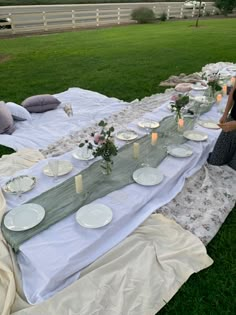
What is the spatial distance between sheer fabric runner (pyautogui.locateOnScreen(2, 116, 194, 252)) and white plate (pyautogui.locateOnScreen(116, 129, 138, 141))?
0.35ft

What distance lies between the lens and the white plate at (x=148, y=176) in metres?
2.48

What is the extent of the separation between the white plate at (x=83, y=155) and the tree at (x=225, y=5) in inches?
823

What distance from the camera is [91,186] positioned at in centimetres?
242

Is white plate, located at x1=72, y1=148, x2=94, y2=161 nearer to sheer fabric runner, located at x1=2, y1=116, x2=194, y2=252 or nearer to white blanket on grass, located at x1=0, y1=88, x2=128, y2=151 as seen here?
sheer fabric runner, located at x1=2, y1=116, x2=194, y2=252

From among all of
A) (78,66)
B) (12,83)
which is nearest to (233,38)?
(78,66)

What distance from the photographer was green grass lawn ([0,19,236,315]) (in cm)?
207

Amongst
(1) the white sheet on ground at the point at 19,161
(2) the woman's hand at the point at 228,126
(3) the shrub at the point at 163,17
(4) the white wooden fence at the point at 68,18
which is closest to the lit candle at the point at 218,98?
(2) the woman's hand at the point at 228,126

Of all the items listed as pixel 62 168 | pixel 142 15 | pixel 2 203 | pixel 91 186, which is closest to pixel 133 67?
pixel 62 168

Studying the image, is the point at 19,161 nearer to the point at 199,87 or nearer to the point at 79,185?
the point at 79,185

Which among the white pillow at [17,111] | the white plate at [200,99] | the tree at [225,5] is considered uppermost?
the tree at [225,5]

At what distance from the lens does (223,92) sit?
4508mm

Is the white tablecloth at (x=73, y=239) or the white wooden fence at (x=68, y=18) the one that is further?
the white wooden fence at (x=68, y=18)

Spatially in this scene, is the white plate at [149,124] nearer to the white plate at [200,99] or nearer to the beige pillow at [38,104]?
the white plate at [200,99]

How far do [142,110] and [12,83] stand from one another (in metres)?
3.36
